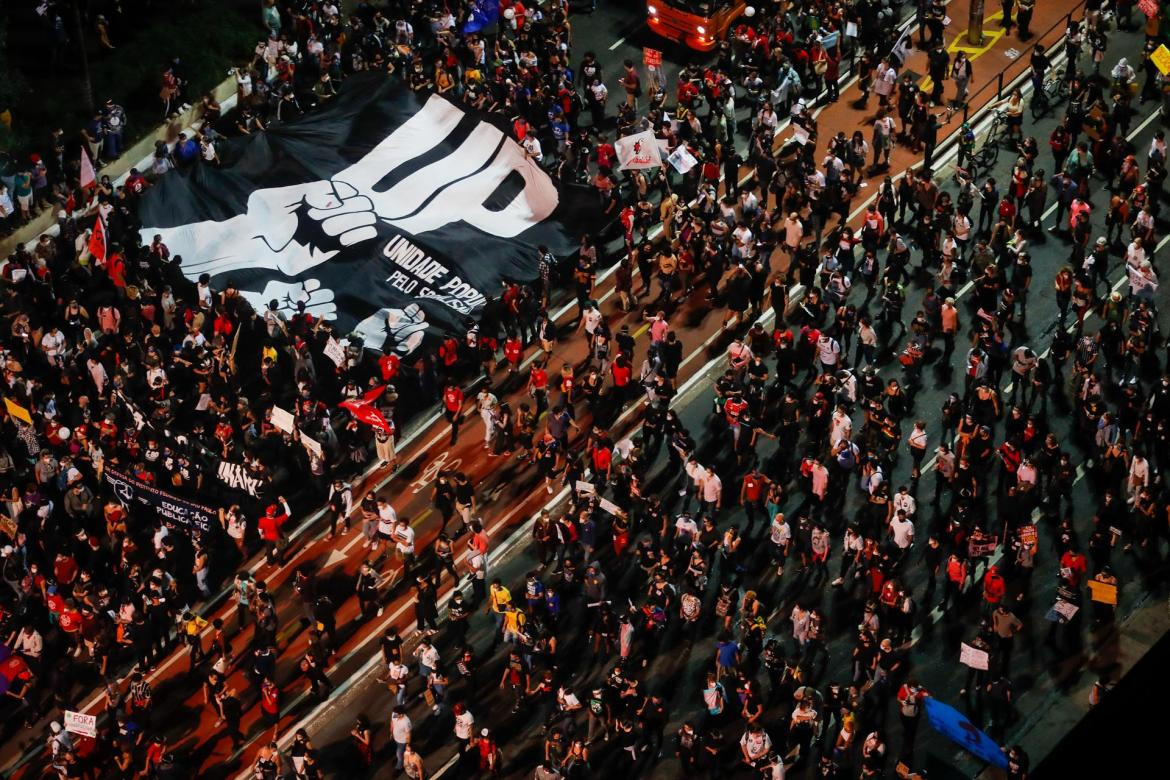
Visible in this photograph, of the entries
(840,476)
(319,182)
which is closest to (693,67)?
(319,182)

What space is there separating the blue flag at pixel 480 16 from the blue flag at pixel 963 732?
2354 cm

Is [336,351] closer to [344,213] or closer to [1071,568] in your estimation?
[344,213]

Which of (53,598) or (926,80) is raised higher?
(53,598)

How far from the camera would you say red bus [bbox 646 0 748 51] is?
47.6 m

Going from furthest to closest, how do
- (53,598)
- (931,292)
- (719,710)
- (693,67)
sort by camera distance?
1. (693,67)
2. (931,292)
3. (53,598)
4. (719,710)

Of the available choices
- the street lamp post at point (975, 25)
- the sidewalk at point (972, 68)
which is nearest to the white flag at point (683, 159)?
the sidewalk at point (972, 68)

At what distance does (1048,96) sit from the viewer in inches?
1800

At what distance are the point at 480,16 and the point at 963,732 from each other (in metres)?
24.6

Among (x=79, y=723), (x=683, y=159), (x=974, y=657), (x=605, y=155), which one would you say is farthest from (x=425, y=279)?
(x=974, y=657)

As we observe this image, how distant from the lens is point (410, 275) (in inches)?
1601

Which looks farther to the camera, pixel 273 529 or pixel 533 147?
pixel 533 147

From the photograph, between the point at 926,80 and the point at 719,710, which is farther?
the point at 926,80

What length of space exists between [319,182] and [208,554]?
1022 centimetres

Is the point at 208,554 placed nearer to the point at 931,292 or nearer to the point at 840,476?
the point at 840,476
